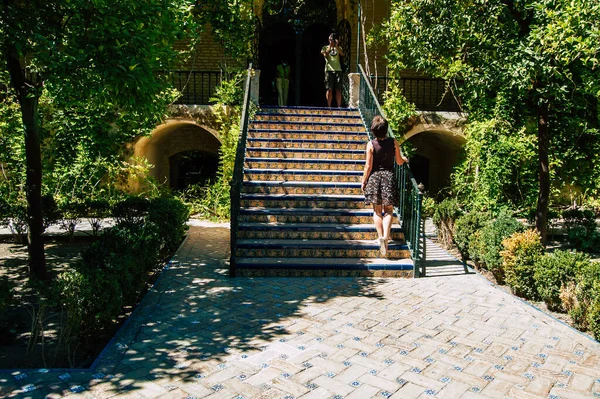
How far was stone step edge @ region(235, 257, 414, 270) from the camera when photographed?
22.6ft

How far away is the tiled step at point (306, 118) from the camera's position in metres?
11.0

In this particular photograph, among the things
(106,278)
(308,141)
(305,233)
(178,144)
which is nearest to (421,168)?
(308,141)

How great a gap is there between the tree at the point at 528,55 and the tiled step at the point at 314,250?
9.25 feet

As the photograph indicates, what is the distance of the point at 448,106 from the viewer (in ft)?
47.3

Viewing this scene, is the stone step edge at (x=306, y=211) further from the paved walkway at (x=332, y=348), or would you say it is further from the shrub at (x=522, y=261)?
the shrub at (x=522, y=261)

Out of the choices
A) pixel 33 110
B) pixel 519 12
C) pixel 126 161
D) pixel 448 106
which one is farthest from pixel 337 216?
pixel 448 106

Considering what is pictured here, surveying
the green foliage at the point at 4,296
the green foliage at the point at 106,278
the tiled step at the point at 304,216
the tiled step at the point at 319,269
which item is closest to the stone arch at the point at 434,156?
the tiled step at the point at 304,216

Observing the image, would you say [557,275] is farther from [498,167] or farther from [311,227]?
[498,167]

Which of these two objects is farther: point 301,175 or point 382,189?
point 301,175

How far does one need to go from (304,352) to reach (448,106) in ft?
38.7

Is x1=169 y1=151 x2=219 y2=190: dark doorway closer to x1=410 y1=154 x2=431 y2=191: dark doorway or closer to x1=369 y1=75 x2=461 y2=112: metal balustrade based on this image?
x1=369 y1=75 x2=461 y2=112: metal balustrade

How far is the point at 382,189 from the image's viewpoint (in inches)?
272

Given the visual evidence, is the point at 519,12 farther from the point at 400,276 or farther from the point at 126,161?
the point at 126,161

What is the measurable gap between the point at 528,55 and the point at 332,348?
4.79 m
